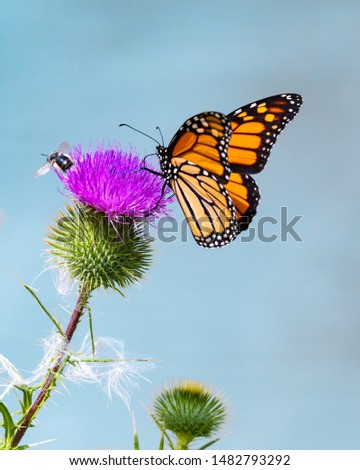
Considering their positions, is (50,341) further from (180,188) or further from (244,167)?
(244,167)

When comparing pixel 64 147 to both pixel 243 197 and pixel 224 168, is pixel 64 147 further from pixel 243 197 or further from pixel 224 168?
pixel 243 197

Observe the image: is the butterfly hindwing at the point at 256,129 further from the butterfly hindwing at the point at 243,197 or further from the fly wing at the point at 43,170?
the fly wing at the point at 43,170

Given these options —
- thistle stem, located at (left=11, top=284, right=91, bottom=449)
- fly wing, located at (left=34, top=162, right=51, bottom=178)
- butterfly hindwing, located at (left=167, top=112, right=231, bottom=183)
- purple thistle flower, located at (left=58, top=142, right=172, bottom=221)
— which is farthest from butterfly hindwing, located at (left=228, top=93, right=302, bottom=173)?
thistle stem, located at (left=11, top=284, right=91, bottom=449)

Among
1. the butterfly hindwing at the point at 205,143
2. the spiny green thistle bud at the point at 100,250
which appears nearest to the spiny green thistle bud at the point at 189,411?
the spiny green thistle bud at the point at 100,250

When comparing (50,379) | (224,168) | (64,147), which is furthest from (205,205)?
(50,379)

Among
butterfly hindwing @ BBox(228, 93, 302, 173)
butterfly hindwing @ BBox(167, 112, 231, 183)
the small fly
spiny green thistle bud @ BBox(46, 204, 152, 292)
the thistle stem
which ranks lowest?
the thistle stem

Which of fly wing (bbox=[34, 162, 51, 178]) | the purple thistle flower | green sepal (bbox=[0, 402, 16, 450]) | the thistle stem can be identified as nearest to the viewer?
green sepal (bbox=[0, 402, 16, 450])

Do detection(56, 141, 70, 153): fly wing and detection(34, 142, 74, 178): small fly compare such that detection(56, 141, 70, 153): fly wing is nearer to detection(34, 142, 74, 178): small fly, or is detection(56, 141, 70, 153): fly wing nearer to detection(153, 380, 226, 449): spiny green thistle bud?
detection(34, 142, 74, 178): small fly
